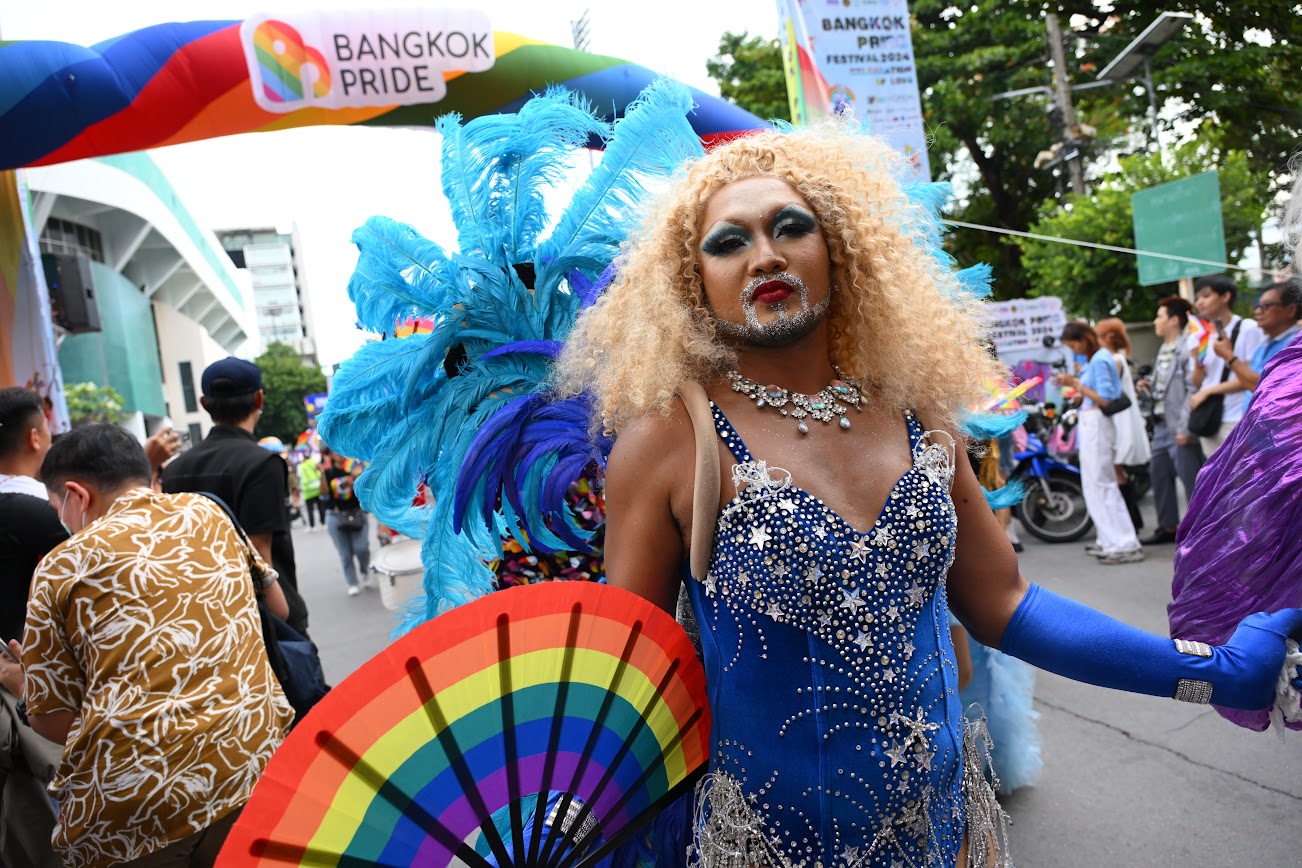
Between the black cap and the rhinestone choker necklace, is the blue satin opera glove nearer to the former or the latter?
the rhinestone choker necklace

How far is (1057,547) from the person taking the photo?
289 inches

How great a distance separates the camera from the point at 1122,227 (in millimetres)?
14000

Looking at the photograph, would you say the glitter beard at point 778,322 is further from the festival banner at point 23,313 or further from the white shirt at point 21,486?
the festival banner at point 23,313

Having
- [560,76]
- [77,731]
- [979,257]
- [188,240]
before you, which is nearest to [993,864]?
[77,731]

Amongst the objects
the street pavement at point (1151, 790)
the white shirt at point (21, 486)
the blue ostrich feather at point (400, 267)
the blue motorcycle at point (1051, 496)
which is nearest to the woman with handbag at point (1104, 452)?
the blue motorcycle at point (1051, 496)

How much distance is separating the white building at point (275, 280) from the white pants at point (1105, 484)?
352 feet

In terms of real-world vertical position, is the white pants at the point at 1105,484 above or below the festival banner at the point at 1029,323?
below

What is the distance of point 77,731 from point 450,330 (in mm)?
1268

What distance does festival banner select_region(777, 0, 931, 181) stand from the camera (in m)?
6.25

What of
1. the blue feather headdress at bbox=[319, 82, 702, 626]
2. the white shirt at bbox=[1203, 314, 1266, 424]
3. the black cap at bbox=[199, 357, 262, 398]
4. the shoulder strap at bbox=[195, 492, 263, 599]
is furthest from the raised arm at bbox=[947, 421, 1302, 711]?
the white shirt at bbox=[1203, 314, 1266, 424]

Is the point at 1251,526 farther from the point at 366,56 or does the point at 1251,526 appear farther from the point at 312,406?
the point at 312,406

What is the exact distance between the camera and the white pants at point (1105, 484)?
6.50 metres

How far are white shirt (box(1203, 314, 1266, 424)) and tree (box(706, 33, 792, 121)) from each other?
14.1m

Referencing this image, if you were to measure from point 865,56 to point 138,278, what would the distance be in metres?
42.2
